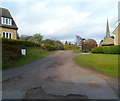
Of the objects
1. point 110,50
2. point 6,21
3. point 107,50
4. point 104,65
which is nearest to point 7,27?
point 6,21

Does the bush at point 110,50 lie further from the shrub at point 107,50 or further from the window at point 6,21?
the window at point 6,21

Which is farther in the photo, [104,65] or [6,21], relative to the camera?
[6,21]

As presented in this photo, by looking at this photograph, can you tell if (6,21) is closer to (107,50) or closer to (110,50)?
(107,50)

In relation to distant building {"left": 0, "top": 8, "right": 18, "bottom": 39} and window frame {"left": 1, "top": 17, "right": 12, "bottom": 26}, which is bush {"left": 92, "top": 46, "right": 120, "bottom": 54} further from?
window frame {"left": 1, "top": 17, "right": 12, "bottom": 26}

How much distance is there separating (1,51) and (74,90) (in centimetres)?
1191

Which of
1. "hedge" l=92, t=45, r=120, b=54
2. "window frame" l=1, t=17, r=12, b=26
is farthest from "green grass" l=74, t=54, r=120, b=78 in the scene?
"window frame" l=1, t=17, r=12, b=26

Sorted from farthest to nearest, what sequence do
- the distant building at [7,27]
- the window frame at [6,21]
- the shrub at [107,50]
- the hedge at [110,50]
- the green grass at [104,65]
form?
the window frame at [6,21] < the distant building at [7,27] < the shrub at [107,50] < the hedge at [110,50] < the green grass at [104,65]

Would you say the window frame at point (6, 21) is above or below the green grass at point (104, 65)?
above

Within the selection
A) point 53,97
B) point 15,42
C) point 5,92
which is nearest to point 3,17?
point 15,42

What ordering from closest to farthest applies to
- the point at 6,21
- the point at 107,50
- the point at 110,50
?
the point at 110,50 → the point at 107,50 → the point at 6,21

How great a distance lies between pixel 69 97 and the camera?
14.3 ft

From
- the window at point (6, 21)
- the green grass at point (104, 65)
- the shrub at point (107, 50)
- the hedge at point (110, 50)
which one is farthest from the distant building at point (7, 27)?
the shrub at point (107, 50)

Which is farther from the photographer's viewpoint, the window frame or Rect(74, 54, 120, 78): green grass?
the window frame

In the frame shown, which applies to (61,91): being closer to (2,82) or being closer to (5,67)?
(2,82)
